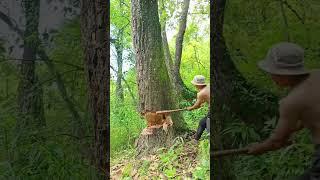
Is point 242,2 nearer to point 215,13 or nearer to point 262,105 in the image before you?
point 215,13

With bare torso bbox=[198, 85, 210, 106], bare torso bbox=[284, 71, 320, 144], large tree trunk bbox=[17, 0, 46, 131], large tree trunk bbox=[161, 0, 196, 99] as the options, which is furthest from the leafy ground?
bare torso bbox=[284, 71, 320, 144]

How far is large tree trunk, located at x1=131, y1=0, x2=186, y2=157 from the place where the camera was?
5852 millimetres

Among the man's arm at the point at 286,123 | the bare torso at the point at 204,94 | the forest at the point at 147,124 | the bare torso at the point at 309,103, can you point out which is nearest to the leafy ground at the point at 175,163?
the forest at the point at 147,124

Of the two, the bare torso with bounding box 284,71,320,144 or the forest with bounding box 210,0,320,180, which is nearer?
the bare torso with bounding box 284,71,320,144

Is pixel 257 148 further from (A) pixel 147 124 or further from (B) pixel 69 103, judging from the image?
(A) pixel 147 124

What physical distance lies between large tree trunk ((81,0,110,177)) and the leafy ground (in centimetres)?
227

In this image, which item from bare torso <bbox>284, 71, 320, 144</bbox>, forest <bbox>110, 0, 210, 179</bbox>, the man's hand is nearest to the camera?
bare torso <bbox>284, 71, 320, 144</bbox>

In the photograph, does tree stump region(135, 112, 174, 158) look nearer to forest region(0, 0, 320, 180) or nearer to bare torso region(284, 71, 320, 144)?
forest region(0, 0, 320, 180)

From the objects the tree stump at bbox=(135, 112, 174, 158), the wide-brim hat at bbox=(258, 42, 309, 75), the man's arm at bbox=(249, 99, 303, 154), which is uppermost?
the wide-brim hat at bbox=(258, 42, 309, 75)

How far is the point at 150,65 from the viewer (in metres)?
5.96

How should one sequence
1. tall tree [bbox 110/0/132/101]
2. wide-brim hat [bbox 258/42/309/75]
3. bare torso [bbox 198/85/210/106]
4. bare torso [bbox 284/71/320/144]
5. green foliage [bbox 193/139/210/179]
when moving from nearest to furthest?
bare torso [bbox 284/71/320/144], wide-brim hat [bbox 258/42/309/75], bare torso [bbox 198/85/210/106], green foliage [bbox 193/139/210/179], tall tree [bbox 110/0/132/101]

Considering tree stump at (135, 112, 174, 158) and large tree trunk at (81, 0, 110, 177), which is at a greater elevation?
large tree trunk at (81, 0, 110, 177)

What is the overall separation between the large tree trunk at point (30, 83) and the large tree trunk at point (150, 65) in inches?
104

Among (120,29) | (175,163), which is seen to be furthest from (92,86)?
(120,29)
